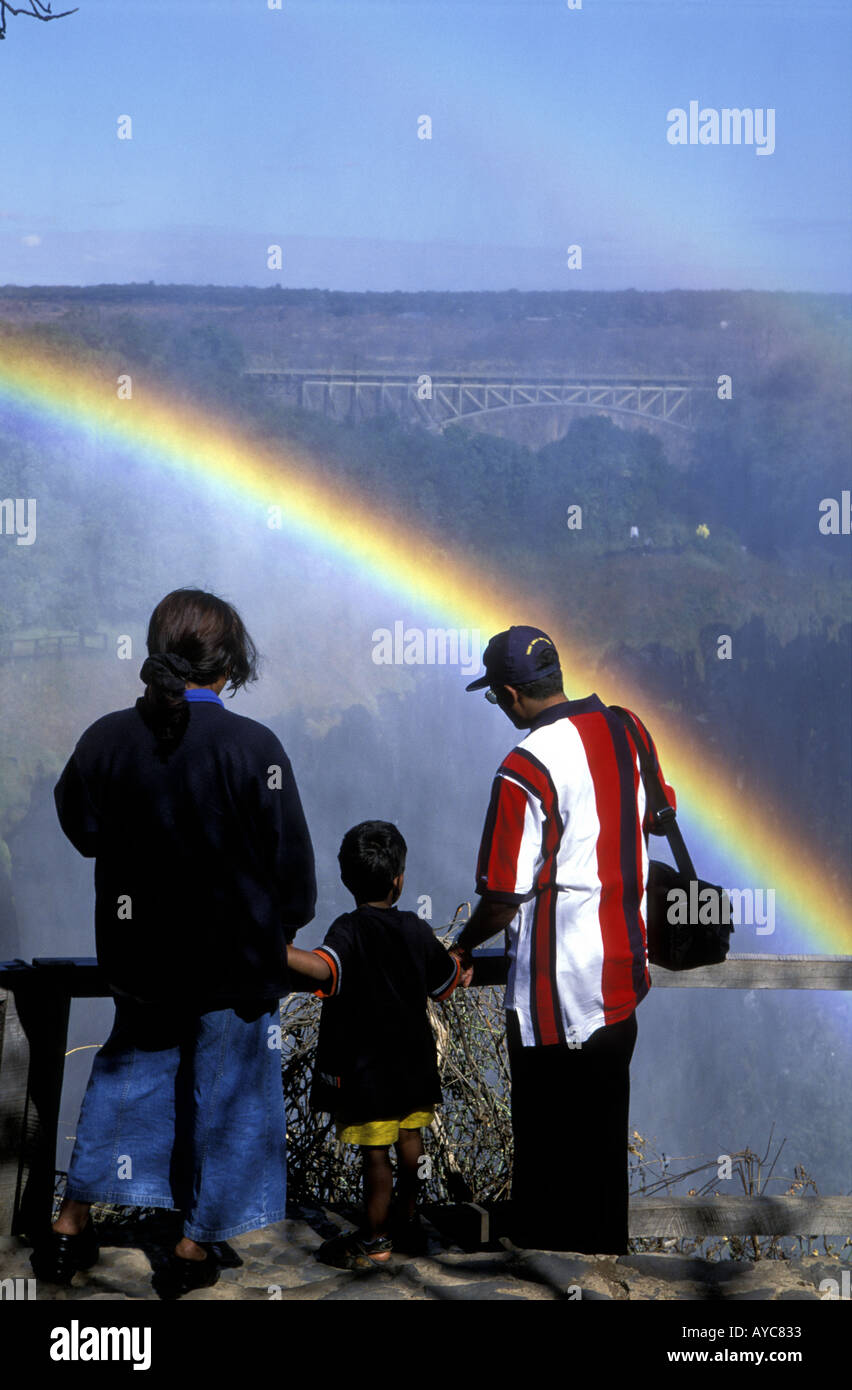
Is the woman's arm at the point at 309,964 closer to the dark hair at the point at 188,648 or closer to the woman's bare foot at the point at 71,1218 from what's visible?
the dark hair at the point at 188,648

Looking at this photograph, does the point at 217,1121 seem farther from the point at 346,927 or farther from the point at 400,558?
the point at 400,558

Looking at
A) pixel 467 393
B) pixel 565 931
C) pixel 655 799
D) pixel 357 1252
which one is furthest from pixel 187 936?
pixel 467 393

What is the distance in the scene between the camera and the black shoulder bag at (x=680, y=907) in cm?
278

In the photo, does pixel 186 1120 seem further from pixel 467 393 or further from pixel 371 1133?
pixel 467 393

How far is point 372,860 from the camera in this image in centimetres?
282

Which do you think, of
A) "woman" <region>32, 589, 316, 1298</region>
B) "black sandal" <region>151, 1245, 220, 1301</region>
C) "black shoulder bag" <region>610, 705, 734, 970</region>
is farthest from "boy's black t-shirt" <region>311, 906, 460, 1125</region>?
"black shoulder bag" <region>610, 705, 734, 970</region>

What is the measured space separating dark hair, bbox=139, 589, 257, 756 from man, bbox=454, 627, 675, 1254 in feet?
1.77

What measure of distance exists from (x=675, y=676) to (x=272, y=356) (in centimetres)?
2134

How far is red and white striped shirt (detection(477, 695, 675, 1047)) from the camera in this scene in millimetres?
2643

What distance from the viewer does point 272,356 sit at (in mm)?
54562

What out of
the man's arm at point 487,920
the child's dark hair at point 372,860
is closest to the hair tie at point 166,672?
the child's dark hair at point 372,860

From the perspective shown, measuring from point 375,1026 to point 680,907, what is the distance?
700 mm

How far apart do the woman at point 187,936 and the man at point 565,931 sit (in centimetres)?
44
